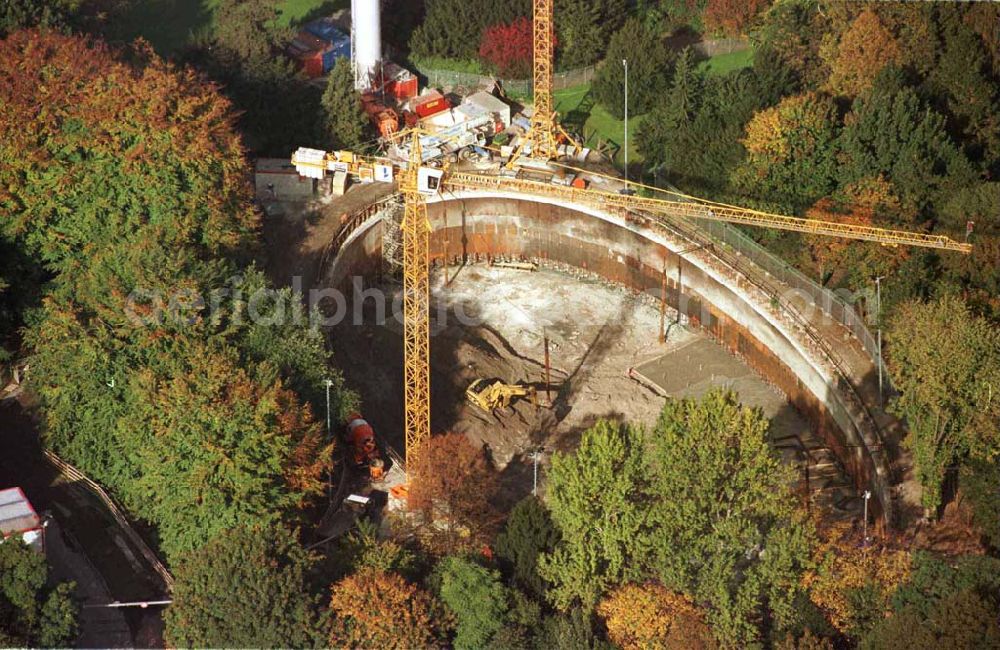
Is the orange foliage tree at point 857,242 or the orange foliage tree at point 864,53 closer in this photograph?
the orange foliage tree at point 857,242

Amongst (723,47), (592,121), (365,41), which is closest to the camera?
(365,41)

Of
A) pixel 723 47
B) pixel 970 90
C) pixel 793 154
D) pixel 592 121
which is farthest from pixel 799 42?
pixel 592 121

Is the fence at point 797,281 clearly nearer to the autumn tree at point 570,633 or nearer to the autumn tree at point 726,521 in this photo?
the autumn tree at point 726,521

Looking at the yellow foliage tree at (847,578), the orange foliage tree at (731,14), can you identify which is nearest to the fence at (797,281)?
the yellow foliage tree at (847,578)

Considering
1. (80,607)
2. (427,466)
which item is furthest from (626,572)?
(80,607)

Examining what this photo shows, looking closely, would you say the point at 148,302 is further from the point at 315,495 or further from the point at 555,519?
the point at 555,519

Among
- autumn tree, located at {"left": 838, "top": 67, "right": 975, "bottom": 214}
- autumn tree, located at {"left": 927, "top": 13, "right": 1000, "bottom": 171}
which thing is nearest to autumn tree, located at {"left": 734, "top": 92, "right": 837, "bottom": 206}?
autumn tree, located at {"left": 838, "top": 67, "right": 975, "bottom": 214}

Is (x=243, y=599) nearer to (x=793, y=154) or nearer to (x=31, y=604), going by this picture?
(x=31, y=604)

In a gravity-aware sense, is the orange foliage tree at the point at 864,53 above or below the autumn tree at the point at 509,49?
below
